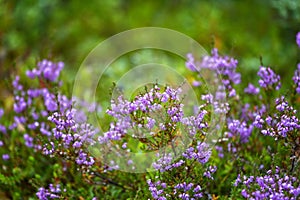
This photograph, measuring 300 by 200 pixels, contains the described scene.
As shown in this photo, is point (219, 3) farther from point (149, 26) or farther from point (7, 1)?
point (7, 1)

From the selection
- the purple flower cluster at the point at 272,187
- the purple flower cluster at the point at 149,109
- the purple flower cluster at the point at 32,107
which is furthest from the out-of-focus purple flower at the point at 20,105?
the purple flower cluster at the point at 272,187

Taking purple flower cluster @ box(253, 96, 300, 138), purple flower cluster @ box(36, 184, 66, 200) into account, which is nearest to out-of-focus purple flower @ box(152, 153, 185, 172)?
purple flower cluster @ box(253, 96, 300, 138)

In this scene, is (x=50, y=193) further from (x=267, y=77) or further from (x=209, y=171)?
(x=267, y=77)

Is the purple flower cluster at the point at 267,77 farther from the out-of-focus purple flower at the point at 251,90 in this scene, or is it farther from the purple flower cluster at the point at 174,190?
the purple flower cluster at the point at 174,190

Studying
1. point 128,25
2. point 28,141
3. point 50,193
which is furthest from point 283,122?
point 128,25

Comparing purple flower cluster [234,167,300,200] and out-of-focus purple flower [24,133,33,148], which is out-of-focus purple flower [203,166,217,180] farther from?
out-of-focus purple flower [24,133,33,148]
